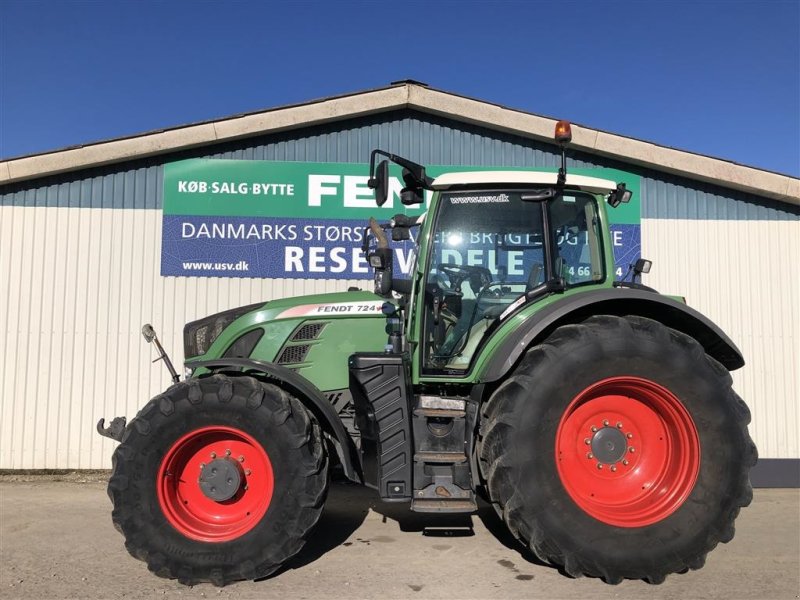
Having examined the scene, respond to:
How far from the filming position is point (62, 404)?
19.9ft

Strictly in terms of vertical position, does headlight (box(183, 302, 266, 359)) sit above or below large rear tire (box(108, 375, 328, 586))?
above

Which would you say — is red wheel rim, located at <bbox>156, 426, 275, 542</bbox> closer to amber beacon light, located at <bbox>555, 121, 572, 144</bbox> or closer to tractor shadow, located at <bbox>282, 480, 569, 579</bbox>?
tractor shadow, located at <bbox>282, 480, 569, 579</bbox>

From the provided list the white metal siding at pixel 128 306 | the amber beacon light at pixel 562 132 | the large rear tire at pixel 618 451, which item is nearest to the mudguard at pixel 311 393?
the large rear tire at pixel 618 451

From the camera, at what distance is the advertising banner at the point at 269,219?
6266 mm

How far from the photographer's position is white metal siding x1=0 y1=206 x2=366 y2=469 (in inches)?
238

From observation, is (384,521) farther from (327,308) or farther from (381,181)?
(381,181)

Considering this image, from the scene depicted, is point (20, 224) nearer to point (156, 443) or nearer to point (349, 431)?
point (156, 443)

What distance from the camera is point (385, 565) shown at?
Result: 141 inches

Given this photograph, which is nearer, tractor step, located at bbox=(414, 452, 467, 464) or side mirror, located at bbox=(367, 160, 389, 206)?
side mirror, located at bbox=(367, 160, 389, 206)

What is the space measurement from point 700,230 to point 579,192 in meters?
3.67

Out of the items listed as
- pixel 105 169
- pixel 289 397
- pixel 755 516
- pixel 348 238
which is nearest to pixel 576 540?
pixel 289 397

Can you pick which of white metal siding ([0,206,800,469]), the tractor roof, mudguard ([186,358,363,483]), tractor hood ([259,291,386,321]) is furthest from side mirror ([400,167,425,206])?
white metal siding ([0,206,800,469])

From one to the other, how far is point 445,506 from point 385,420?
62 cm

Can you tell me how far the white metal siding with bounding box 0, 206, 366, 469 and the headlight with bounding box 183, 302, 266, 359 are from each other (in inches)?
79.9
